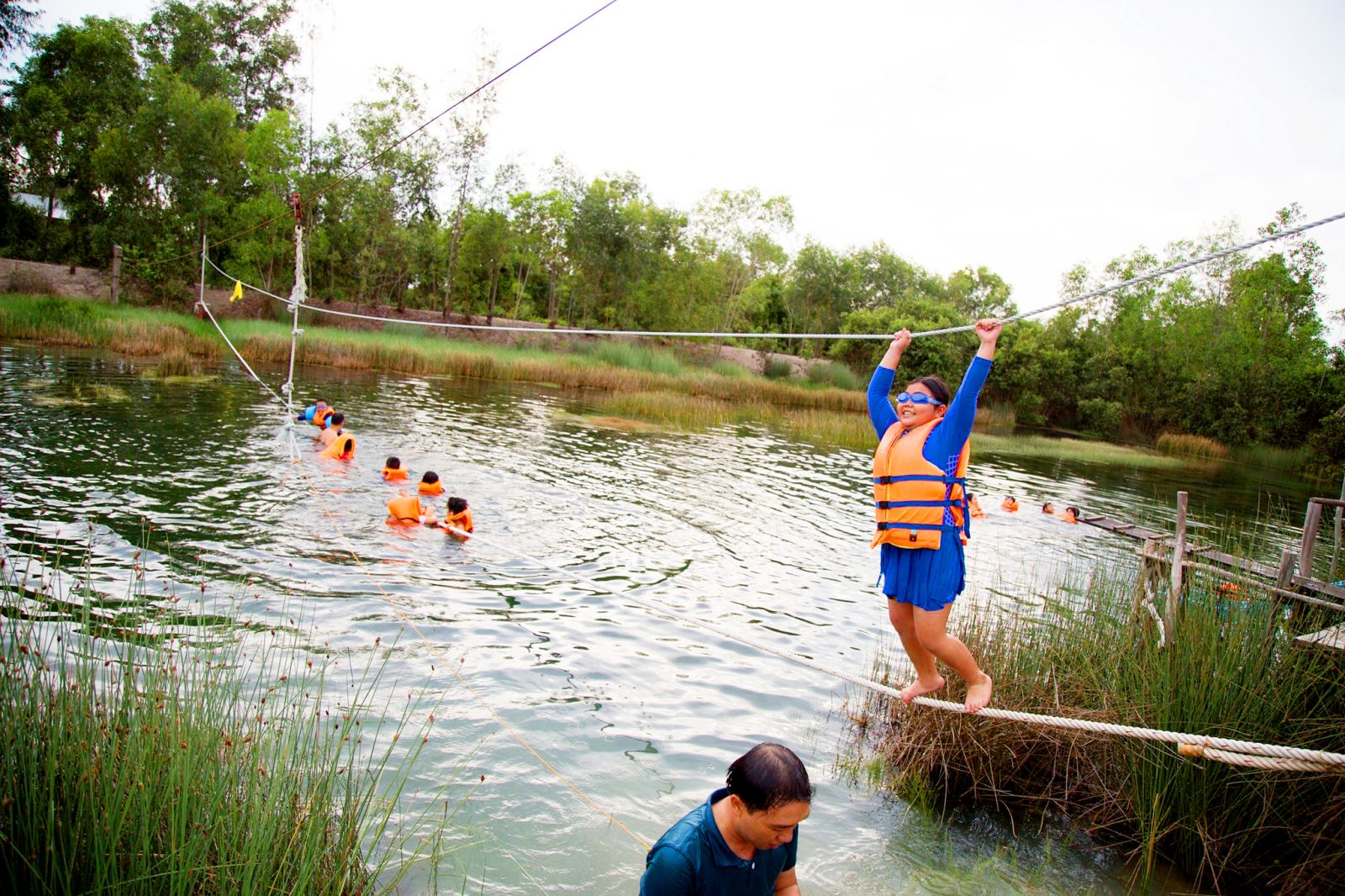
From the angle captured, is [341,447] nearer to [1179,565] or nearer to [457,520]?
[457,520]

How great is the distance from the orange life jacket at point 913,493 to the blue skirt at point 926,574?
0.27ft

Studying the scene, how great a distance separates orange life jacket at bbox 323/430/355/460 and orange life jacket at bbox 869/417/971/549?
11.8m

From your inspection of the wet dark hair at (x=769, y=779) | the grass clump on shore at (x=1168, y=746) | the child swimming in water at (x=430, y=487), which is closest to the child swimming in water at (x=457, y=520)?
the child swimming in water at (x=430, y=487)

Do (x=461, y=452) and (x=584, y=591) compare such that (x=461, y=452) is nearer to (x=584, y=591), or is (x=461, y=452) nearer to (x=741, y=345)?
(x=584, y=591)

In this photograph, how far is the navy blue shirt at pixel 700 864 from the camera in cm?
320

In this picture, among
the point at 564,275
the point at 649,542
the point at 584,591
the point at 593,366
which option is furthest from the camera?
the point at 564,275

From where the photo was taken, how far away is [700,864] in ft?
10.5

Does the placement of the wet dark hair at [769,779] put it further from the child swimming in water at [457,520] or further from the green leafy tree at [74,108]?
the green leafy tree at [74,108]

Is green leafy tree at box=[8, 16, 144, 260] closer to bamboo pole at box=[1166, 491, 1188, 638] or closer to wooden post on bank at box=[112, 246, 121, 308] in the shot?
wooden post on bank at box=[112, 246, 121, 308]

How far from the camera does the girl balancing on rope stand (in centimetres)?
489

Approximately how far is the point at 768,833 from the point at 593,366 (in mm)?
32160

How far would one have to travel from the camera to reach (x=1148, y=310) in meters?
56.9

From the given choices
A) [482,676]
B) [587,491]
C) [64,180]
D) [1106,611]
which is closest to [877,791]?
[1106,611]

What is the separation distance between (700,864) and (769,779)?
1.50 feet
